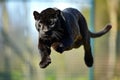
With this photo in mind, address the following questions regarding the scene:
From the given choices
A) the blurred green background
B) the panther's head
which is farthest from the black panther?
the blurred green background

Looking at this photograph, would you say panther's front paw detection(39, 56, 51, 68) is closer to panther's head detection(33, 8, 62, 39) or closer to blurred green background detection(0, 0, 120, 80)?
panther's head detection(33, 8, 62, 39)

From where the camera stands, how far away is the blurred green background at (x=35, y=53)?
309 cm

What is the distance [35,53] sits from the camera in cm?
321

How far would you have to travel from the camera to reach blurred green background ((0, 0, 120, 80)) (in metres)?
3.09

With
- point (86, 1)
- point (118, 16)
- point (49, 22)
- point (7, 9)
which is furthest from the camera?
point (118, 16)

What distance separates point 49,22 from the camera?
59cm

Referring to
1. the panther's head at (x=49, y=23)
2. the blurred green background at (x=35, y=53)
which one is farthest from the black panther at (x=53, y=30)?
the blurred green background at (x=35, y=53)

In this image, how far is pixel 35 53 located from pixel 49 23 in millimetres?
2627

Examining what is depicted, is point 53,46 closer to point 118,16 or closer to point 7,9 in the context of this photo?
point 7,9

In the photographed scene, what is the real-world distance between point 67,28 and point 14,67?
2.82m

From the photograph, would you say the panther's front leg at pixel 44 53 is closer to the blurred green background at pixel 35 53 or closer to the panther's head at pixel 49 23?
the panther's head at pixel 49 23

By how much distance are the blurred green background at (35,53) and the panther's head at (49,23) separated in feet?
7.67

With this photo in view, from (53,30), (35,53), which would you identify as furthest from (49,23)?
(35,53)

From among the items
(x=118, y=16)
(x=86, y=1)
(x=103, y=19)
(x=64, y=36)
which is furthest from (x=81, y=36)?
(x=118, y=16)
